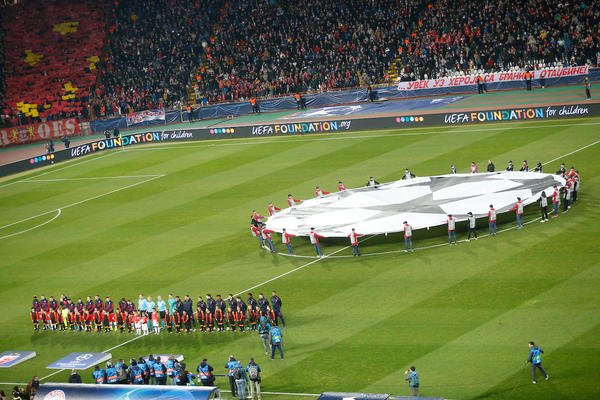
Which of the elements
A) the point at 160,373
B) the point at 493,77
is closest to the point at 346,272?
the point at 160,373

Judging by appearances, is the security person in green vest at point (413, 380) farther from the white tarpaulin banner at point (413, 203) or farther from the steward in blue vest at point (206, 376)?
the white tarpaulin banner at point (413, 203)

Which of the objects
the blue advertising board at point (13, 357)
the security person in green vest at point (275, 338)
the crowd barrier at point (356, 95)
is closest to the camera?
the security person in green vest at point (275, 338)

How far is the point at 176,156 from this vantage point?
215 feet

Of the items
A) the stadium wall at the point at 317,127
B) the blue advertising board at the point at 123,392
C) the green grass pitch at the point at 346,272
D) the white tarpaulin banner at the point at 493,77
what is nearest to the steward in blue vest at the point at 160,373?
the green grass pitch at the point at 346,272

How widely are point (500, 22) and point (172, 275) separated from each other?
1661 inches

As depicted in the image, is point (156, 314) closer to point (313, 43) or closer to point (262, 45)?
point (313, 43)

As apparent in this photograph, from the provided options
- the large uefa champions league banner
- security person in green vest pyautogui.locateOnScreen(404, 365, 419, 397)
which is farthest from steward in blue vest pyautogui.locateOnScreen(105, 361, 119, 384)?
the large uefa champions league banner

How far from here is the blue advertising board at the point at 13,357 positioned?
30.7 metres

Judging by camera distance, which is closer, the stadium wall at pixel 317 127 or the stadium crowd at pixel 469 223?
the stadium crowd at pixel 469 223

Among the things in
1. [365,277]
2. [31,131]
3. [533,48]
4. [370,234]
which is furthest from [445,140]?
[31,131]

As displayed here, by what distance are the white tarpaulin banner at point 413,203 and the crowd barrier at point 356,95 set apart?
2626 cm

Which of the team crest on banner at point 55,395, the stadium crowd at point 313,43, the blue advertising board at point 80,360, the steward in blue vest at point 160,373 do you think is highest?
the stadium crowd at point 313,43

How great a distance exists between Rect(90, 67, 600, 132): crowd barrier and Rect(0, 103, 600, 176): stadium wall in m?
6.52

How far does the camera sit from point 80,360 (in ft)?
97.9
